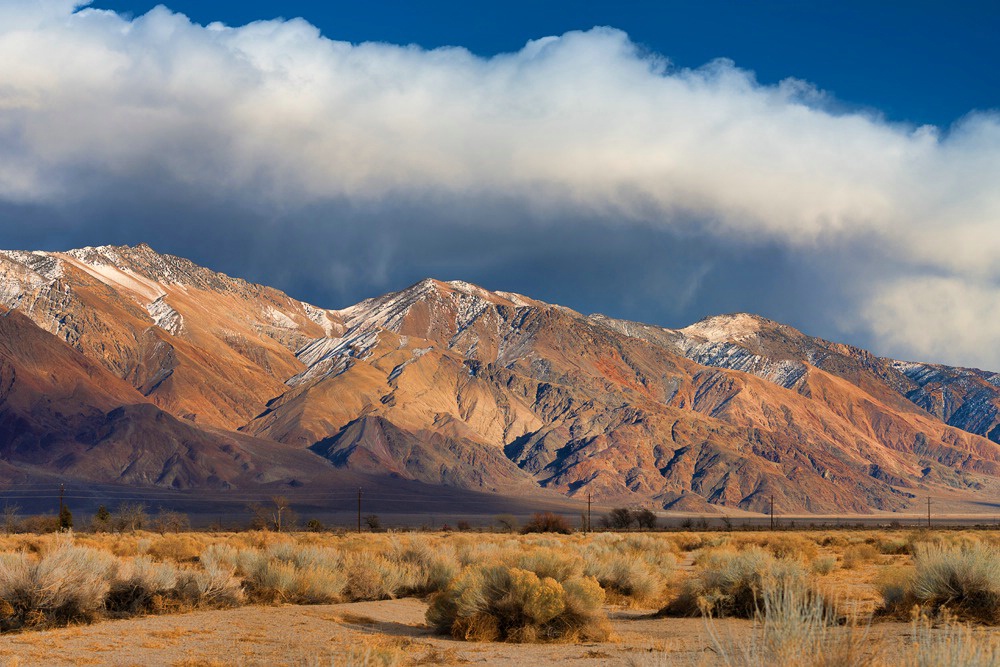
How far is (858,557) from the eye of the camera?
45.8 metres

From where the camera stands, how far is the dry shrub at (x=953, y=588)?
21891 mm

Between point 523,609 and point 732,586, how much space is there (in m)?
5.58

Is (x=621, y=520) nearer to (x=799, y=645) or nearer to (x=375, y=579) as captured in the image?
(x=375, y=579)

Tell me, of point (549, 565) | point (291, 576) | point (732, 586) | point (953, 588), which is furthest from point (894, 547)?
point (291, 576)

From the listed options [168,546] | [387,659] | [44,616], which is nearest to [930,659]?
[387,659]

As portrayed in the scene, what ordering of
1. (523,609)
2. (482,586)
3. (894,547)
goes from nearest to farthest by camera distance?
(523,609) < (482,586) < (894,547)

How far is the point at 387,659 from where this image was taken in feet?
52.2

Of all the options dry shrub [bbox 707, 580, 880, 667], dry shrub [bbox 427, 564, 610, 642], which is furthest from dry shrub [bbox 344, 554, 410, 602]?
dry shrub [bbox 707, 580, 880, 667]

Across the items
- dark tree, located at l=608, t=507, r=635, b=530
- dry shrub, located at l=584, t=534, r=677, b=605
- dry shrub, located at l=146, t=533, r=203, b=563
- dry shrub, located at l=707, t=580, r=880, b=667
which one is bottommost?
dark tree, located at l=608, t=507, r=635, b=530

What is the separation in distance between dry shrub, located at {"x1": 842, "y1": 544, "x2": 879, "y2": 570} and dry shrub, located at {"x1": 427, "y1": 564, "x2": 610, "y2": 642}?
22.3 m

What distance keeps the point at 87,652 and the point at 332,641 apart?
15.3 ft

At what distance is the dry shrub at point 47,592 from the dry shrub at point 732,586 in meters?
13.6

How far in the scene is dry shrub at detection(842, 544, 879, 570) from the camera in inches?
1674

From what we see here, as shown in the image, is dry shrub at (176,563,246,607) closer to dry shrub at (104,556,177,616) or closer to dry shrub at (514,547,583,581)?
dry shrub at (104,556,177,616)
